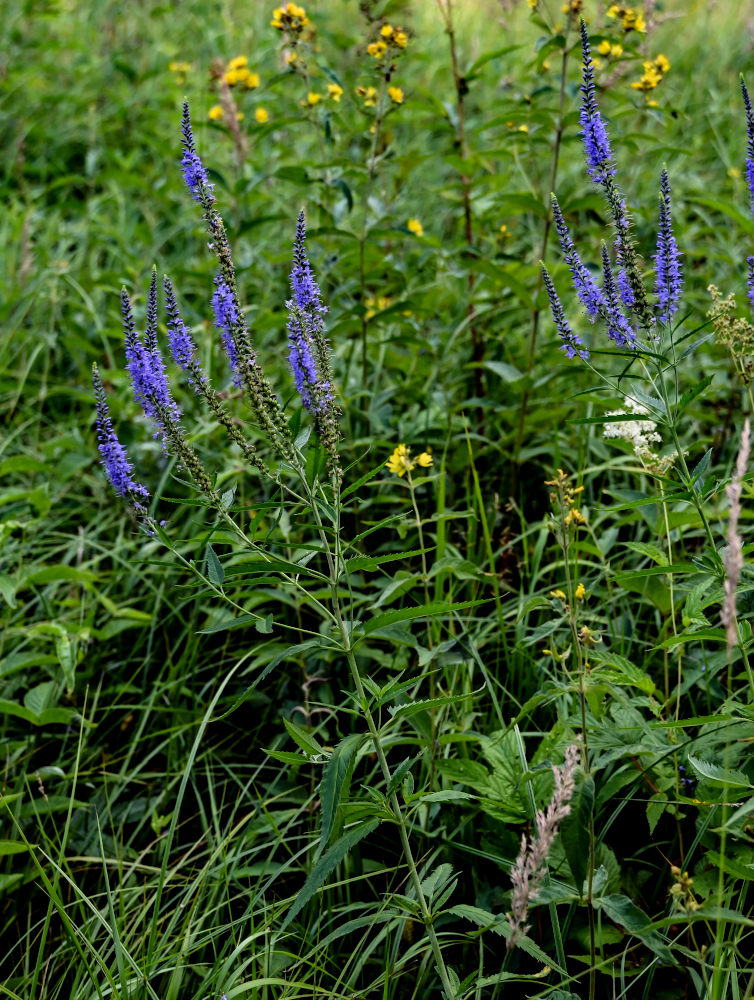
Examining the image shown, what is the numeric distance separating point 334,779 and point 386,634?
0.60 metres

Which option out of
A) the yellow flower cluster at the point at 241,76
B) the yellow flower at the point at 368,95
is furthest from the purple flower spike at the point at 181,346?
the yellow flower cluster at the point at 241,76

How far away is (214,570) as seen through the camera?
5.75 ft

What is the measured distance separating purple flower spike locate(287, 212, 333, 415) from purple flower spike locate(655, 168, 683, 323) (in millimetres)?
761

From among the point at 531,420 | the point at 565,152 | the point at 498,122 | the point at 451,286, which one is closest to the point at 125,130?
the point at 565,152

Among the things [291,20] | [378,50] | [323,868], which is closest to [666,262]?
[323,868]

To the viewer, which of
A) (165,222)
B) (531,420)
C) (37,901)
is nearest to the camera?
(37,901)

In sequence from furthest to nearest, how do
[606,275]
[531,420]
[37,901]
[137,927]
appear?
1. [531,420]
2. [37,901]
3. [137,927]
4. [606,275]

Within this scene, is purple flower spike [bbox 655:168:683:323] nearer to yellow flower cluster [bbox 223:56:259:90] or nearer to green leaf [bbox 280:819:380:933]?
green leaf [bbox 280:819:380:933]

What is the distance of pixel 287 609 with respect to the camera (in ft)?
10.5

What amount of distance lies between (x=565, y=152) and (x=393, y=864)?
5.41 meters

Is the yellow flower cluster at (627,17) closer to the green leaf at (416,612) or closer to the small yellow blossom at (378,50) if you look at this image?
the small yellow blossom at (378,50)

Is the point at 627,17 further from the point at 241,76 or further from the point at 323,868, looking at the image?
the point at 323,868

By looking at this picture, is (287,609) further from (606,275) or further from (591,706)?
(606,275)

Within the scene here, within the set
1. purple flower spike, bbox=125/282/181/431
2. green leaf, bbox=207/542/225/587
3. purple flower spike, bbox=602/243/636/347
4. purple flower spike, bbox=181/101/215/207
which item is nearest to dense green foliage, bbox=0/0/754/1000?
green leaf, bbox=207/542/225/587
